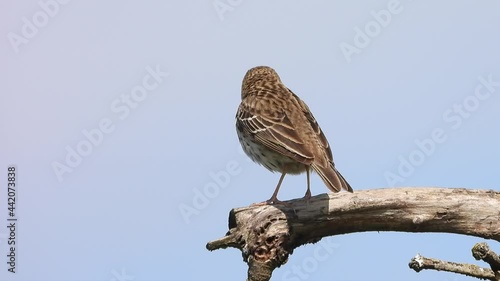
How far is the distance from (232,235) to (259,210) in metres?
0.38

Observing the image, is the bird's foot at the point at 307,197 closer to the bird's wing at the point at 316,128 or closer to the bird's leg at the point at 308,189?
the bird's leg at the point at 308,189

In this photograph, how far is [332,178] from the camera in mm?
8844

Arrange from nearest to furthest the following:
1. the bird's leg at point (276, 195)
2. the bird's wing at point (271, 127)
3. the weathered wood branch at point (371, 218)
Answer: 1. the weathered wood branch at point (371, 218)
2. the bird's leg at point (276, 195)
3. the bird's wing at point (271, 127)

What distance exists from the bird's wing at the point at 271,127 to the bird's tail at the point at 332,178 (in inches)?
8.9

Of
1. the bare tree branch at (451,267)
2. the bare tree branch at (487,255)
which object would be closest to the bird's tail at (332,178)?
the bare tree branch at (451,267)

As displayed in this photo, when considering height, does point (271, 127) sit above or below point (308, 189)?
above

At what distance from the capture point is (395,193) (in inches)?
321

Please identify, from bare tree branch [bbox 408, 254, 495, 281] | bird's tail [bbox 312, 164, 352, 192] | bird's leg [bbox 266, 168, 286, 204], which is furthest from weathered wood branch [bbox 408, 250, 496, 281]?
bird's leg [bbox 266, 168, 286, 204]

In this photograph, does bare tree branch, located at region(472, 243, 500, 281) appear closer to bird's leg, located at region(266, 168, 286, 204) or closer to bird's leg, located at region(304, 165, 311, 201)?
bird's leg, located at region(304, 165, 311, 201)

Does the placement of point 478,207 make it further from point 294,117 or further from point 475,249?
point 294,117

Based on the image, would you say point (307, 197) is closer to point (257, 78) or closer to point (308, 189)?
point (308, 189)

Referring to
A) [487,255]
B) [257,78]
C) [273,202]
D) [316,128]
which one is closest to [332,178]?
[273,202]

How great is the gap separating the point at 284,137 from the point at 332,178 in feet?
3.84

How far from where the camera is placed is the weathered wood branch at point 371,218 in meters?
8.05
